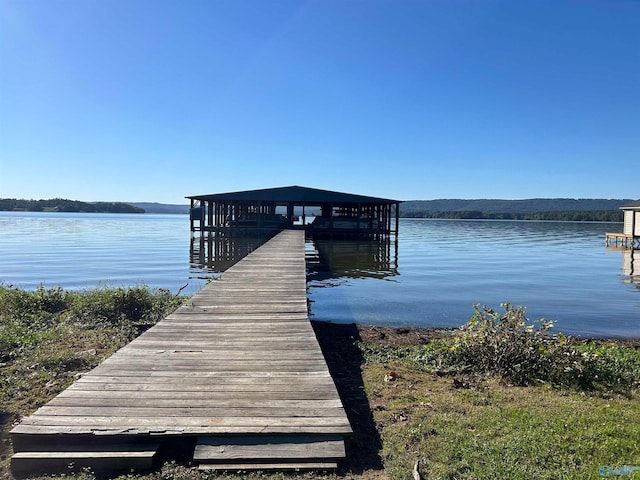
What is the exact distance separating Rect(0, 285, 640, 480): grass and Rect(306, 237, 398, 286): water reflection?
8792 millimetres

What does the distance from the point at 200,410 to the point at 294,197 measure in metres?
30.9

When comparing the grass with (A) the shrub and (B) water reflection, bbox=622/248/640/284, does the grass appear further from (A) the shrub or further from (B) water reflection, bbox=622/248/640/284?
(B) water reflection, bbox=622/248/640/284

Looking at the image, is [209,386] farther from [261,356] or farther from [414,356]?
[414,356]

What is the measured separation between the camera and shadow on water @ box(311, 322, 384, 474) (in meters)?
3.24

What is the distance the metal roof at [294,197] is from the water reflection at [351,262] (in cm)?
411

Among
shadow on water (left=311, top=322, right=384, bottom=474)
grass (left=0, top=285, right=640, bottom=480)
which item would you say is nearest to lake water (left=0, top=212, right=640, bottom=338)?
shadow on water (left=311, top=322, right=384, bottom=474)

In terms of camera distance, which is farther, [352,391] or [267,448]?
A: [352,391]

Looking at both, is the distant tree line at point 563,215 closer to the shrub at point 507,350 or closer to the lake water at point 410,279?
the lake water at point 410,279

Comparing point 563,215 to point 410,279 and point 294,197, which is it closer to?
point 294,197

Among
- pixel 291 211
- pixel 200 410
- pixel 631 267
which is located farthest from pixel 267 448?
pixel 291 211

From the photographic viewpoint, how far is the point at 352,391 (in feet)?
15.9

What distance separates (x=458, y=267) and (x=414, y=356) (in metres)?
14.4

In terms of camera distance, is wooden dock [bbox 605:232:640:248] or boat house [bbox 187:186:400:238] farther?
boat house [bbox 187:186:400:238]

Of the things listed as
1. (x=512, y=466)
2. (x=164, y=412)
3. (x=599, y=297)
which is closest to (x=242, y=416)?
(x=164, y=412)
